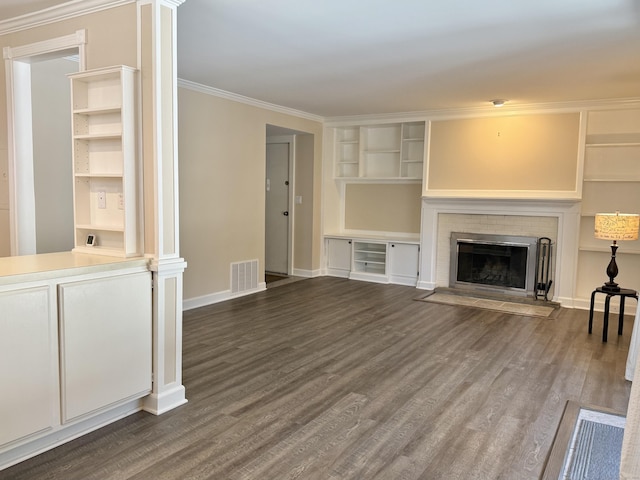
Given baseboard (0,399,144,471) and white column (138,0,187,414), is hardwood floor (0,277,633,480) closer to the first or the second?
baseboard (0,399,144,471)

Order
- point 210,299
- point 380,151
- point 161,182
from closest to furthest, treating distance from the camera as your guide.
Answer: point 161,182 → point 210,299 → point 380,151

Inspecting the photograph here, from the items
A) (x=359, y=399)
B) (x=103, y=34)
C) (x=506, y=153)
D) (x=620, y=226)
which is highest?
(x=103, y=34)

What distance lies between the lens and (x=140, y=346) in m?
2.84

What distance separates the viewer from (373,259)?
7582mm

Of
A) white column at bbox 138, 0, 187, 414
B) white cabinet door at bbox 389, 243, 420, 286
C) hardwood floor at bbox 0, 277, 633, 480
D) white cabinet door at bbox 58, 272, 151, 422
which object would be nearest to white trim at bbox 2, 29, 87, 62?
white column at bbox 138, 0, 187, 414

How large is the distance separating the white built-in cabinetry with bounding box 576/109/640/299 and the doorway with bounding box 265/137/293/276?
13.4 feet

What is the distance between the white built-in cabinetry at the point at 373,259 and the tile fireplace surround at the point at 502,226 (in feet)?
0.70

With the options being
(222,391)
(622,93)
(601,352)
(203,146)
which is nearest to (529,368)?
(601,352)

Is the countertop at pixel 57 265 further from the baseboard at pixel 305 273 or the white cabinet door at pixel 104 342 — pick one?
the baseboard at pixel 305 273

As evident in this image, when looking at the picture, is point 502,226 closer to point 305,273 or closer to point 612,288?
point 612,288

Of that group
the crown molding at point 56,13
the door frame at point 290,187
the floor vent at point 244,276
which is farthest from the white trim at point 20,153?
the door frame at point 290,187

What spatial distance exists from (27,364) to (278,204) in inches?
224

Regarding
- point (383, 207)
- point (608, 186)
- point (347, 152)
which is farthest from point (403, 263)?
point (608, 186)

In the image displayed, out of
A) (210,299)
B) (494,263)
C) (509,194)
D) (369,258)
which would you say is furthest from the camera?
(369,258)
